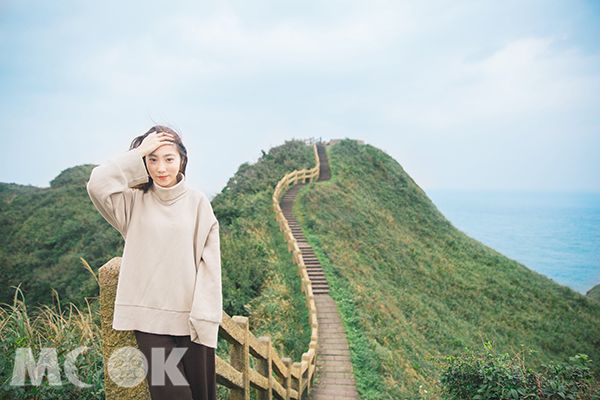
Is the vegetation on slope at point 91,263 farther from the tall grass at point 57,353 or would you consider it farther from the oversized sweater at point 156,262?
the oversized sweater at point 156,262

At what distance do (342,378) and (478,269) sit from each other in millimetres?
15662

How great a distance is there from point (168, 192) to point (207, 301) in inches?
26.0

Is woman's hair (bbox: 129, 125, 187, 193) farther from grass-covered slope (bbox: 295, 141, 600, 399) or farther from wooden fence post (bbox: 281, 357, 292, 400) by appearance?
grass-covered slope (bbox: 295, 141, 600, 399)

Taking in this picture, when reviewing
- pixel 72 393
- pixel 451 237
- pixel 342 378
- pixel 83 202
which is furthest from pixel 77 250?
pixel 451 237

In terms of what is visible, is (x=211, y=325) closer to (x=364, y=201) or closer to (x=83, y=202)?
(x=364, y=201)

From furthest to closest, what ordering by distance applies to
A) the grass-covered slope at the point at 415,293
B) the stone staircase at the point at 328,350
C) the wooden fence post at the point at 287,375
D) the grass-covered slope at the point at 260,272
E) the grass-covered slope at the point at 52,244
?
1. the grass-covered slope at the point at 52,244
2. the grass-covered slope at the point at 415,293
3. the grass-covered slope at the point at 260,272
4. the stone staircase at the point at 328,350
5. the wooden fence post at the point at 287,375

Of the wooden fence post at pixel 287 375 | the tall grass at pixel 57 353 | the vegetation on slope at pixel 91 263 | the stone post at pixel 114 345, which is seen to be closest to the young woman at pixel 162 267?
the stone post at pixel 114 345

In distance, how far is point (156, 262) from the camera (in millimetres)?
1641

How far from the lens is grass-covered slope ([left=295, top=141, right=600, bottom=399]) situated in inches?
328

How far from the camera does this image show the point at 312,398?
615 cm

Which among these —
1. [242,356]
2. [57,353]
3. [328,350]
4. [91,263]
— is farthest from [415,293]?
[91,263]

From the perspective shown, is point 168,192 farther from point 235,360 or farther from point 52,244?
point 52,244

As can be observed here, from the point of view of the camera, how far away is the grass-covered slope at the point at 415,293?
833 centimetres

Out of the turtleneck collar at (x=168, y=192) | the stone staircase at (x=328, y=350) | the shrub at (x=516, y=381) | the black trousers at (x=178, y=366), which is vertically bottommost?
the stone staircase at (x=328, y=350)
